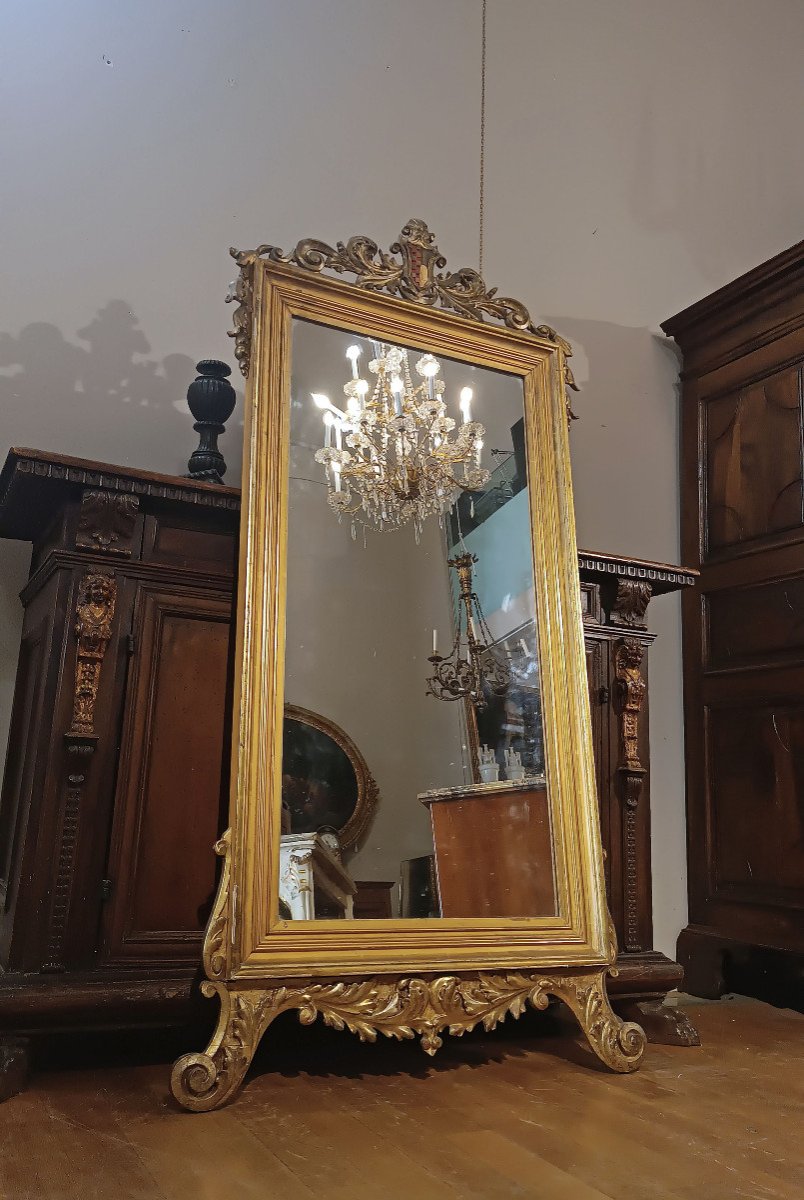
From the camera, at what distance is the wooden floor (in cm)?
137

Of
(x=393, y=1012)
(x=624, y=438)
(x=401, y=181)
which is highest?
(x=401, y=181)

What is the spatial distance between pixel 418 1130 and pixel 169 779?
866 mm

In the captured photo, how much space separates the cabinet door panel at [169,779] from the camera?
2.00 meters

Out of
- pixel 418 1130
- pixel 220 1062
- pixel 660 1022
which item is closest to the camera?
pixel 418 1130

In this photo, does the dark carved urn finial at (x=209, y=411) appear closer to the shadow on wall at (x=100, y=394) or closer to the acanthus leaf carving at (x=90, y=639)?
the shadow on wall at (x=100, y=394)

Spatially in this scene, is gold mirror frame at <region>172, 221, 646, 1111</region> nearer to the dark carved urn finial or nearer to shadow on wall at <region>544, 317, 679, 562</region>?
the dark carved urn finial

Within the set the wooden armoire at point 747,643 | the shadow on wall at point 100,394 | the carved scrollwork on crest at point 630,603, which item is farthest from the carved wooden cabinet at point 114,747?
the wooden armoire at point 747,643

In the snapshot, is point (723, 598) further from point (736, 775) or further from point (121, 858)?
point (121, 858)

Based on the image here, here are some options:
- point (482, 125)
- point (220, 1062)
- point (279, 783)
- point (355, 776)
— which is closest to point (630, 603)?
point (355, 776)

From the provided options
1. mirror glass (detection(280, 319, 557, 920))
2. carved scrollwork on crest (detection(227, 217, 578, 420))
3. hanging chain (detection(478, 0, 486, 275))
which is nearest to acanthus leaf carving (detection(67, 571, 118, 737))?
mirror glass (detection(280, 319, 557, 920))

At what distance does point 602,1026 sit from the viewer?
2.07 meters

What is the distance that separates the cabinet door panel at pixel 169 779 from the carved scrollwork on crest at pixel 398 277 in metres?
0.63

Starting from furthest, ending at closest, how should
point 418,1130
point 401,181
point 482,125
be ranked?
point 482,125
point 401,181
point 418,1130

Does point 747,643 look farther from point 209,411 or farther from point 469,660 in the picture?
point 209,411
